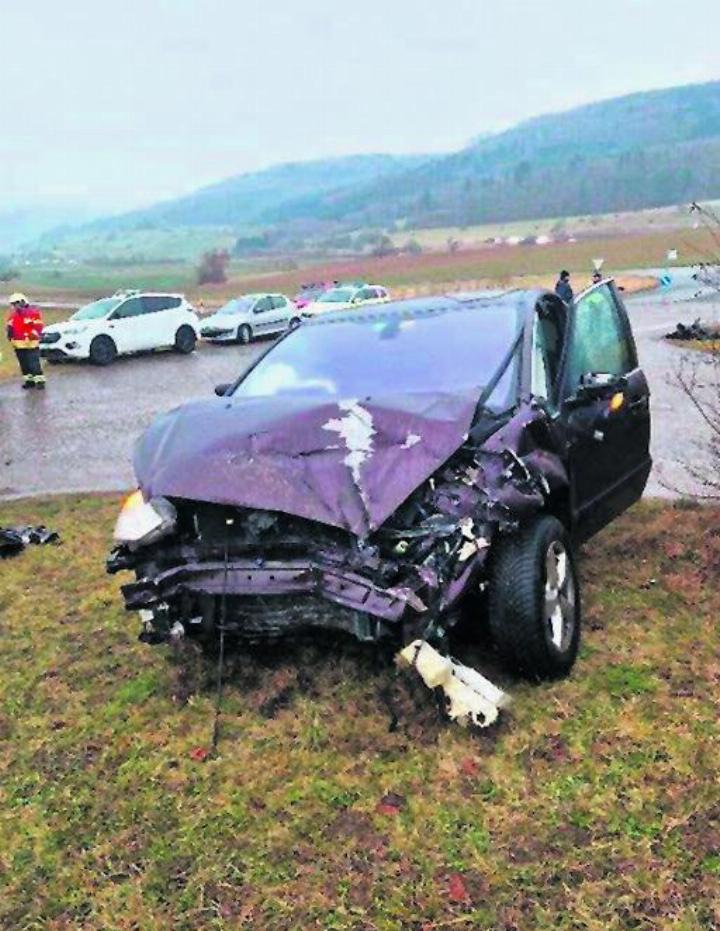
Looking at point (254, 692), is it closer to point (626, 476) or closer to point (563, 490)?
point (563, 490)

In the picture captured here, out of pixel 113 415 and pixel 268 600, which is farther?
pixel 113 415

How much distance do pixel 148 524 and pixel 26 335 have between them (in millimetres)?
12967

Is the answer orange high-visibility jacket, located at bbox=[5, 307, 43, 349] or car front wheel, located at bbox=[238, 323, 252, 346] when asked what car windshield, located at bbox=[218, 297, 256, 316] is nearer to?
car front wheel, located at bbox=[238, 323, 252, 346]

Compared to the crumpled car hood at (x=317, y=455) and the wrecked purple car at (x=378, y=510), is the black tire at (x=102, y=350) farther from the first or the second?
the crumpled car hood at (x=317, y=455)

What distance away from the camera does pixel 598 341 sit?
19.1 ft

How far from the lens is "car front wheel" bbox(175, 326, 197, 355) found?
23062 millimetres

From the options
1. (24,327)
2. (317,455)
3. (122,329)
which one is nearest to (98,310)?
(122,329)

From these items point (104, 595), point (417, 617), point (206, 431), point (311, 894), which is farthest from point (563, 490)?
point (104, 595)

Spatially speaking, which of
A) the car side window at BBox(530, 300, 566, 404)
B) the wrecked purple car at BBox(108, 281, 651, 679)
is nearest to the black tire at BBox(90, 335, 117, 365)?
the wrecked purple car at BBox(108, 281, 651, 679)

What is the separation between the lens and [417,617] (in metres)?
3.70

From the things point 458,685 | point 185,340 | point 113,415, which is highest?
point 458,685

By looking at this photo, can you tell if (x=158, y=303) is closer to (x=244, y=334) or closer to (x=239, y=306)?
(x=244, y=334)

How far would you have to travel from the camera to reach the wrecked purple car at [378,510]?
3.86 meters

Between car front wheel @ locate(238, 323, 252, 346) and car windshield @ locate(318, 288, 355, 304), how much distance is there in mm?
4307
